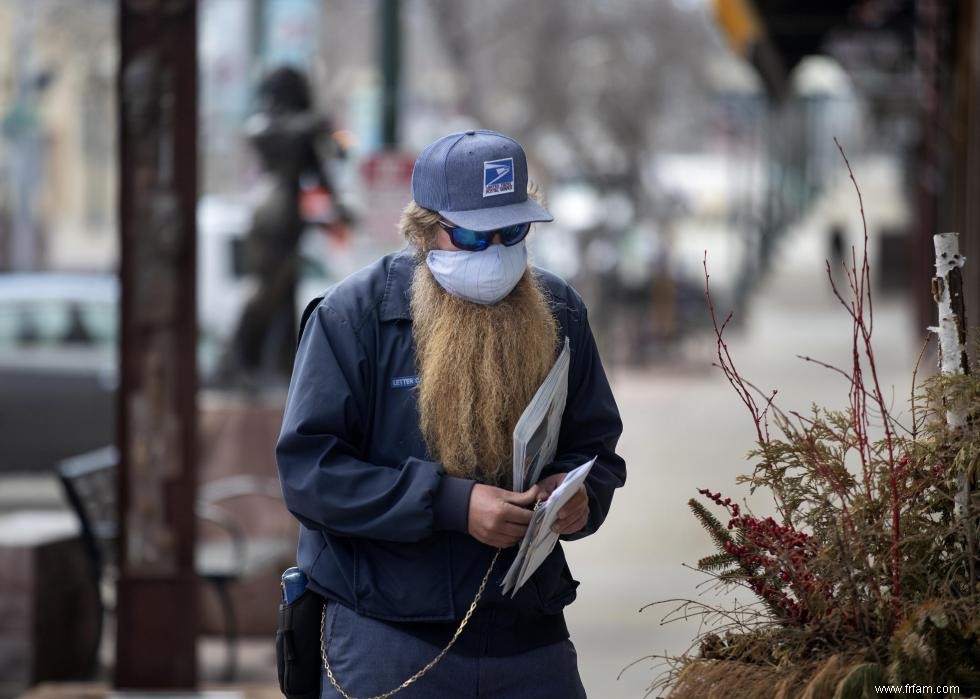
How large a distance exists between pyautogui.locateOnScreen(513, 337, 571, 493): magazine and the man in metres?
0.04

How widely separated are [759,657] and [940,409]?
0.51 meters

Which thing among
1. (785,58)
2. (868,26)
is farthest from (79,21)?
(868,26)

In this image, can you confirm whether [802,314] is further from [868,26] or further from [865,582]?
[865,582]

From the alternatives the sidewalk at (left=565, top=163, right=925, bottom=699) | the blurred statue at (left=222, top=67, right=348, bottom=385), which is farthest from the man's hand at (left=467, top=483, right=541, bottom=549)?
the blurred statue at (left=222, top=67, right=348, bottom=385)

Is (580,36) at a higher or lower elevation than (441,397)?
higher

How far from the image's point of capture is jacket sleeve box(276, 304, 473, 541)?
2824 millimetres

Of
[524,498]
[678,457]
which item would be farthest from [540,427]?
[678,457]

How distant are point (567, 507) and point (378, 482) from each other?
1.10ft

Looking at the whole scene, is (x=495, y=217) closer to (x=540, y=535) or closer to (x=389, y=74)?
(x=540, y=535)

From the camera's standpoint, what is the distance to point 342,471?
2.84 metres

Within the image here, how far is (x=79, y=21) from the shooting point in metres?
29.4

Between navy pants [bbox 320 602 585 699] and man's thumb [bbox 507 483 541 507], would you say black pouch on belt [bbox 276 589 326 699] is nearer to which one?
navy pants [bbox 320 602 585 699]

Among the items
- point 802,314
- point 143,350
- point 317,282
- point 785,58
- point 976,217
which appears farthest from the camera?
point 802,314

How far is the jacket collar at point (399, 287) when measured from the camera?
9.78 feet
